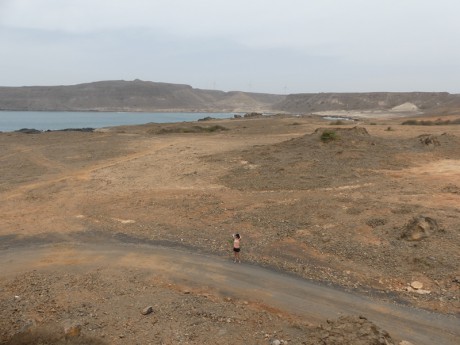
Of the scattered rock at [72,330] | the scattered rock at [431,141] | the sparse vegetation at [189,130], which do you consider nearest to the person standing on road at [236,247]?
the scattered rock at [72,330]

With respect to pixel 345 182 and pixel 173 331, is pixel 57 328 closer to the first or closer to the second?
pixel 173 331

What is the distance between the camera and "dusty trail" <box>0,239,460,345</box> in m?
12.3

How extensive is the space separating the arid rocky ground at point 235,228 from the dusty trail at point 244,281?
37 centimetres

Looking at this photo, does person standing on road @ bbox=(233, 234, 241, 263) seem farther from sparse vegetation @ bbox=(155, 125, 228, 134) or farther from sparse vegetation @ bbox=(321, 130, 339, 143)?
sparse vegetation @ bbox=(155, 125, 228, 134)

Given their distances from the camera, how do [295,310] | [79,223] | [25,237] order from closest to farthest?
1. [295,310]
2. [25,237]
3. [79,223]

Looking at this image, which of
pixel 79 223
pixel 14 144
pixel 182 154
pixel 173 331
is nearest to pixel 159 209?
pixel 79 223

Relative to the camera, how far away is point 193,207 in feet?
77.0

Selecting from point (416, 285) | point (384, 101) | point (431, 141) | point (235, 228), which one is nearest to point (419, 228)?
point (416, 285)

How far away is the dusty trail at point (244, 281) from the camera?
1229cm

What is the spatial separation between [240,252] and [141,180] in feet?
50.2

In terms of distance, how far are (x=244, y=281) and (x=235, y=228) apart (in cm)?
546

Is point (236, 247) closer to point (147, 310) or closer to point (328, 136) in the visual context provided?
point (147, 310)

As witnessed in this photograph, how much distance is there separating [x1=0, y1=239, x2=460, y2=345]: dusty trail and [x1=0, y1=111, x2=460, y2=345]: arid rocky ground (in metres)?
0.37

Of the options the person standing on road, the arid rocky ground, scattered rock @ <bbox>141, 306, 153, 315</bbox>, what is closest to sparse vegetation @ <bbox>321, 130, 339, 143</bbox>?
the arid rocky ground
